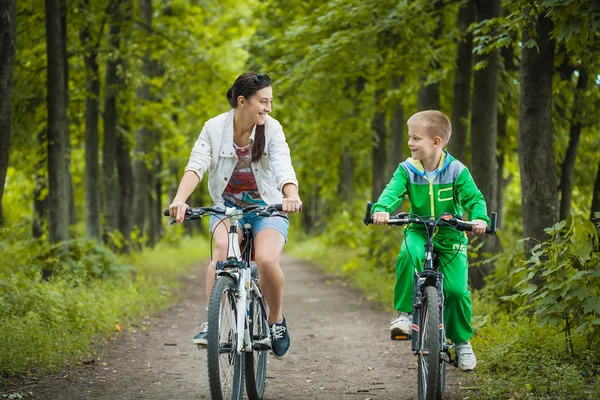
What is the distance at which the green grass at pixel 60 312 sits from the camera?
20.6ft

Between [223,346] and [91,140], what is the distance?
9.53 metres

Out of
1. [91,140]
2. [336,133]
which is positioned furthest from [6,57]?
[336,133]

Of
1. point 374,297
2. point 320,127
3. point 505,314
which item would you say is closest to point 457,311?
point 505,314

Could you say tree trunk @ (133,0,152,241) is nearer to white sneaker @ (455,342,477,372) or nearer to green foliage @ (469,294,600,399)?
green foliage @ (469,294,600,399)

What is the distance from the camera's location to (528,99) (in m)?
7.35

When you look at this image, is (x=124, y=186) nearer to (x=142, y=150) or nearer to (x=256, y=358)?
(x=142, y=150)

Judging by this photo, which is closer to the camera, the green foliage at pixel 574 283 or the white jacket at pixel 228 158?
the white jacket at pixel 228 158

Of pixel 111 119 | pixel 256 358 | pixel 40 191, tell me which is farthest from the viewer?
pixel 40 191

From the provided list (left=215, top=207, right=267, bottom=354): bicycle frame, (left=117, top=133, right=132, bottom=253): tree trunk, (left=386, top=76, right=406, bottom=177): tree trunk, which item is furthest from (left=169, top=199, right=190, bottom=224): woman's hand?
(left=117, top=133, right=132, bottom=253): tree trunk

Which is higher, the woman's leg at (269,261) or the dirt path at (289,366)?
the woman's leg at (269,261)

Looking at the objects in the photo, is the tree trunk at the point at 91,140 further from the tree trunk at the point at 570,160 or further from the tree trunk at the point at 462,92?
the tree trunk at the point at 570,160

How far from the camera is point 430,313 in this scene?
4449mm

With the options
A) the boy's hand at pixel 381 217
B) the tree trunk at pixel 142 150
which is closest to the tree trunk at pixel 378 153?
the tree trunk at pixel 142 150

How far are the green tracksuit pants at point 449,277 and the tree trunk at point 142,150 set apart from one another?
1160 centimetres
